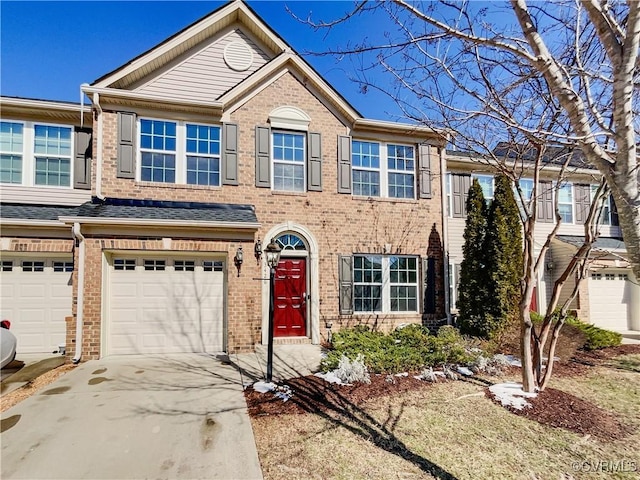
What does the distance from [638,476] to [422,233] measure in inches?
272

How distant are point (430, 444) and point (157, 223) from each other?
6.43 metres

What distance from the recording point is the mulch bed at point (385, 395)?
14.9ft

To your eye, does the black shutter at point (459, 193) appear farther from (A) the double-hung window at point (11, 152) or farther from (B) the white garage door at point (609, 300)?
(A) the double-hung window at point (11, 152)

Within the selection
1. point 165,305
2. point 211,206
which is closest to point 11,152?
point 211,206

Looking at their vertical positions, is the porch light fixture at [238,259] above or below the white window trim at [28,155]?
below

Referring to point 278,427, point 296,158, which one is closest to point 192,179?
point 296,158

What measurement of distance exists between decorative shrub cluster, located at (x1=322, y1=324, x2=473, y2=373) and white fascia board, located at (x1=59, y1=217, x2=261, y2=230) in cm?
332

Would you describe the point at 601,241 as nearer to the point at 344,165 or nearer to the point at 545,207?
the point at 545,207

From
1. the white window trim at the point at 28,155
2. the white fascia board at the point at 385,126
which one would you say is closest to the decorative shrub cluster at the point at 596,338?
the white fascia board at the point at 385,126

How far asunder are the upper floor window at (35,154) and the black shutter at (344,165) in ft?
22.3

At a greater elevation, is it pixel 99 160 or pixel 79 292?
pixel 99 160

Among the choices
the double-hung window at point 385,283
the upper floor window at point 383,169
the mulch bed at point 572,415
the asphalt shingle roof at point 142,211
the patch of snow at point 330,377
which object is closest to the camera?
the mulch bed at point 572,415

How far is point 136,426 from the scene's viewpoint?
14.3ft

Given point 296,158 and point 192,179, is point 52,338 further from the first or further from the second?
point 296,158
